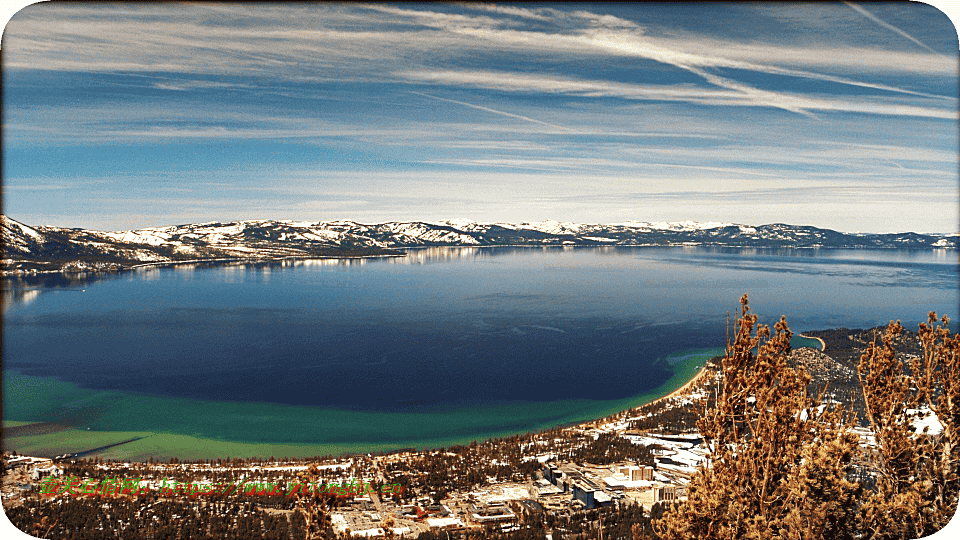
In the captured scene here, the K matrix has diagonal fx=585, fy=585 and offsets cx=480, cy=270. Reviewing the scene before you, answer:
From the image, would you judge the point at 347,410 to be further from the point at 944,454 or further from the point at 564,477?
the point at 944,454

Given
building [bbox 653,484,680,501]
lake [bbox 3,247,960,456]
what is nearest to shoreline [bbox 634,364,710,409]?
lake [bbox 3,247,960,456]

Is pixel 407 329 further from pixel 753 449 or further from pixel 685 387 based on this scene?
pixel 753 449

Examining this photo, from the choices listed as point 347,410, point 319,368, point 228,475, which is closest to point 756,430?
point 228,475

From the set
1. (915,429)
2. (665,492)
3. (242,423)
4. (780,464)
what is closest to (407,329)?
(242,423)

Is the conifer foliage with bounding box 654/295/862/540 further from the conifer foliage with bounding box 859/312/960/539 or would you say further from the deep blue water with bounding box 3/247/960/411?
the deep blue water with bounding box 3/247/960/411

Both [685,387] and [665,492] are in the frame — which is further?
[685,387]

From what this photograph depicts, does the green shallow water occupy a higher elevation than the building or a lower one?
lower
